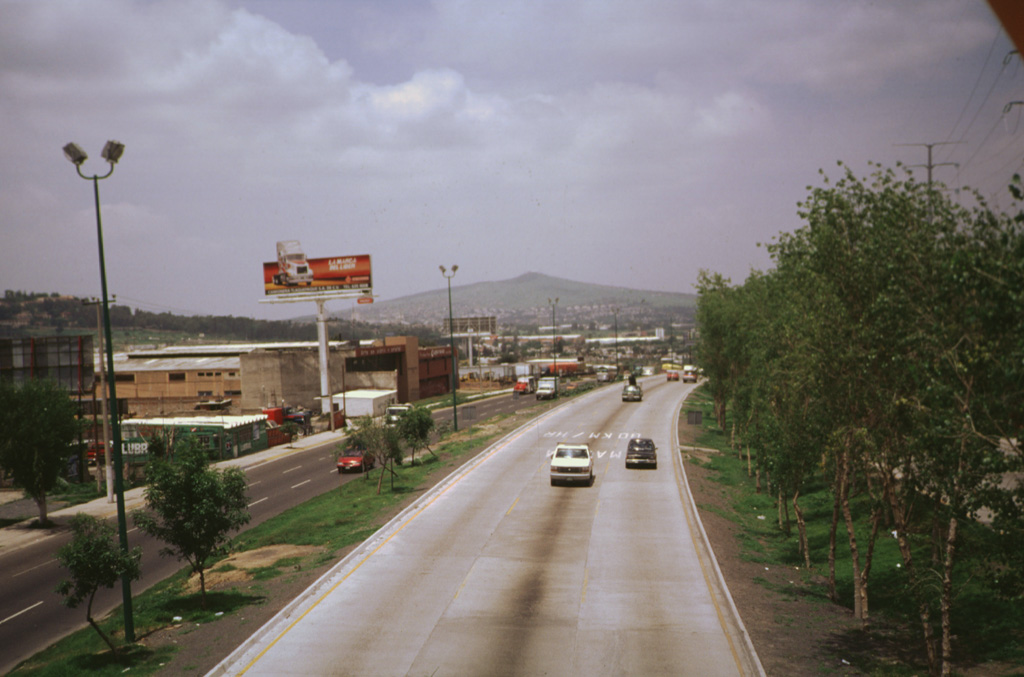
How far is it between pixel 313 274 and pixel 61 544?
49.8 meters

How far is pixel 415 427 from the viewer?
1547 inches

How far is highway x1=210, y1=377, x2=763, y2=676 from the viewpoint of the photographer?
14.3 meters

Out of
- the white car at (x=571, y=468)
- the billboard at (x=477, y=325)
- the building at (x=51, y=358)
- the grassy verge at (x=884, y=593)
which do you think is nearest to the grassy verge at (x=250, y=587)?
the white car at (x=571, y=468)

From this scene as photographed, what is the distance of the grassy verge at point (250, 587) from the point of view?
1590 cm

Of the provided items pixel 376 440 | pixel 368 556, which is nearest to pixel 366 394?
pixel 376 440

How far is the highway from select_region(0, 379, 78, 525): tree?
64.9 ft

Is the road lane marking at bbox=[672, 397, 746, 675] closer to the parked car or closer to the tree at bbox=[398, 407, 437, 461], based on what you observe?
the parked car

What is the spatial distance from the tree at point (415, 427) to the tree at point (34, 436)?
16.8 meters

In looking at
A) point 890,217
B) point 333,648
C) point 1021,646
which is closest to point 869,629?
point 1021,646

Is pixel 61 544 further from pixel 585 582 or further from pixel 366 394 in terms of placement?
pixel 366 394

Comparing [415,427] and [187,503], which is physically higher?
[187,503]

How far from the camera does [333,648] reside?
14875mm

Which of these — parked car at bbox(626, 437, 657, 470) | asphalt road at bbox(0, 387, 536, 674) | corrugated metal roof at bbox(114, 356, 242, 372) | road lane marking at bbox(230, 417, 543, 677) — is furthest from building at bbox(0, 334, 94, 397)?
parked car at bbox(626, 437, 657, 470)

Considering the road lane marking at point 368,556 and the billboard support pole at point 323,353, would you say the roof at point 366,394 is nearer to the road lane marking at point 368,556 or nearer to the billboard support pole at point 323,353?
the billboard support pole at point 323,353
